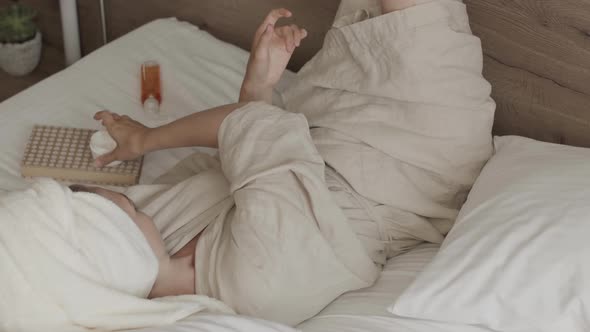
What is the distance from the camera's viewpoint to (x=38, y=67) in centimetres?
220

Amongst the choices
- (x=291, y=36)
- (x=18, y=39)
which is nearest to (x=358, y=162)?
(x=291, y=36)

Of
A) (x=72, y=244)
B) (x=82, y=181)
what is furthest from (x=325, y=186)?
(x=82, y=181)

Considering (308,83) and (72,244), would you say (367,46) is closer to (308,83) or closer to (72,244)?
(308,83)

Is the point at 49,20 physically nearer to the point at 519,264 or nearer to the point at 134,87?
the point at 134,87

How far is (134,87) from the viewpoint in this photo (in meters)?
1.60

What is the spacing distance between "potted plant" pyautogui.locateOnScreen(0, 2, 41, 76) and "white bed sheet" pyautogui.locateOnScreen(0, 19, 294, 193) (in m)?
0.50

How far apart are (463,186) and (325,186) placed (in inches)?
10.4

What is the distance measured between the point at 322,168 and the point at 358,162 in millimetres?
103

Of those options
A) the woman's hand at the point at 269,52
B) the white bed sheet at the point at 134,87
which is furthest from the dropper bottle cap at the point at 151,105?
the woman's hand at the point at 269,52

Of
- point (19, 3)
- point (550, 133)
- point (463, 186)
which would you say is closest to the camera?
point (463, 186)

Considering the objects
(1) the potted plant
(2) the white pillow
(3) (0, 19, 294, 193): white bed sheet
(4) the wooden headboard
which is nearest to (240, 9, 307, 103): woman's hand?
(3) (0, 19, 294, 193): white bed sheet

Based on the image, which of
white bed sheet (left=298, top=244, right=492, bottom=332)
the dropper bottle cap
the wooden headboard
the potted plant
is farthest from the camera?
the potted plant

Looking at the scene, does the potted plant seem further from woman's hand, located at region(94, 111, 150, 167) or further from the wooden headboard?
the wooden headboard

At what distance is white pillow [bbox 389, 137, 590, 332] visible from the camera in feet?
3.07
